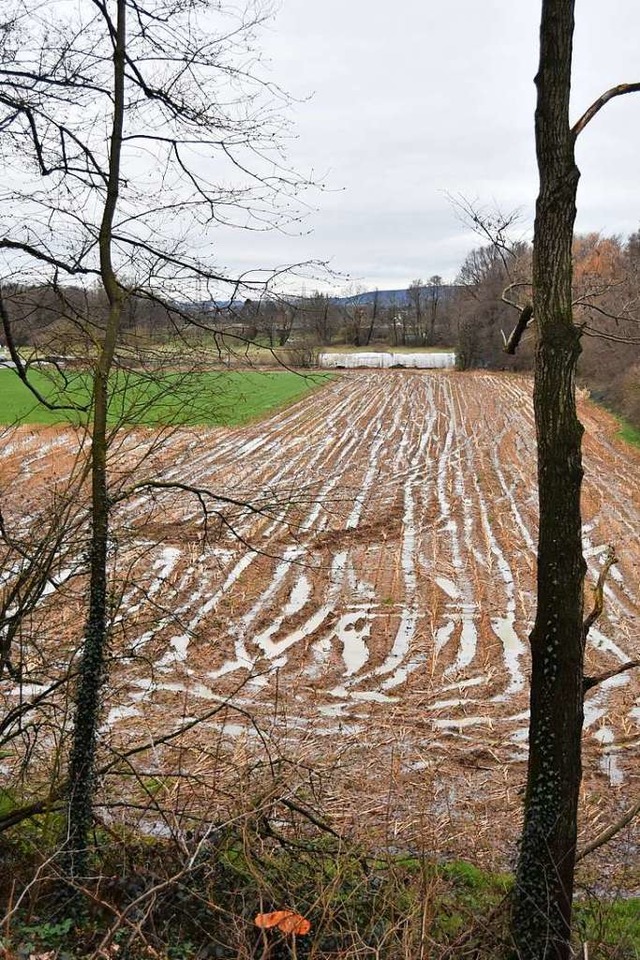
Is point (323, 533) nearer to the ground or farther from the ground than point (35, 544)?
nearer to the ground

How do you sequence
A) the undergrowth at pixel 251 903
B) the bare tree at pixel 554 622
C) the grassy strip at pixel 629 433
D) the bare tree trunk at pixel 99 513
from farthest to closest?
the grassy strip at pixel 629 433, the bare tree trunk at pixel 99 513, the bare tree at pixel 554 622, the undergrowth at pixel 251 903

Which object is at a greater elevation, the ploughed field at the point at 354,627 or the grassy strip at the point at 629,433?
the grassy strip at the point at 629,433

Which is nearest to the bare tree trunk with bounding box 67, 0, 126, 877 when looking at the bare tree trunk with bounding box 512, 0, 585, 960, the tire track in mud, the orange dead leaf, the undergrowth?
the tire track in mud

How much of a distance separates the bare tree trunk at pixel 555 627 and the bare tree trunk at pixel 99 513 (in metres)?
3.28

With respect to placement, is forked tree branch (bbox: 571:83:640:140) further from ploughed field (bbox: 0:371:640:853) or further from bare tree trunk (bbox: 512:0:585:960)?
ploughed field (bbox: 0:371:640:853)

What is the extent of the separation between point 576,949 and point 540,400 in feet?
12.7

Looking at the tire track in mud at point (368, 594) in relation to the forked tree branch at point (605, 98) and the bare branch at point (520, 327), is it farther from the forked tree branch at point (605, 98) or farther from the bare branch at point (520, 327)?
the forked tree branch at point (605, 98)

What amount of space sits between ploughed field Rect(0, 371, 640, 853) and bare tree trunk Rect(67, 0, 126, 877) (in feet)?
0.64

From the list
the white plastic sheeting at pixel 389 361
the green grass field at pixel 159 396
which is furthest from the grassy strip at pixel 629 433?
the white plastic sheeting at pixel 389 361

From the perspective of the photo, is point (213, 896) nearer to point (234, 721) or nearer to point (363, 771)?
point (363, 771)

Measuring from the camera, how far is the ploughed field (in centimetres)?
785

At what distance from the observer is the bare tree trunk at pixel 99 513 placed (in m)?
5.98

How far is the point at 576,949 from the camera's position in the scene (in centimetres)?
547

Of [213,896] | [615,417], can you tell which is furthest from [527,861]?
[615,417]
